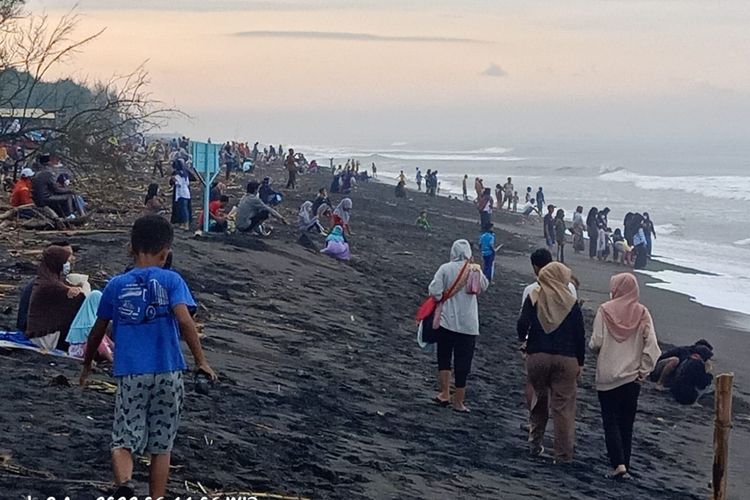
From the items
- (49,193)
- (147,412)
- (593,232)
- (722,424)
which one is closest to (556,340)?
(722,424)

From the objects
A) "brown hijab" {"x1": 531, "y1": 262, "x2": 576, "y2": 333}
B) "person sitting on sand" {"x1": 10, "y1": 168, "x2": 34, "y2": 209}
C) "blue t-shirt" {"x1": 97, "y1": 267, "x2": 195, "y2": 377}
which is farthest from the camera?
"person sitting on sand" {"x1": 10, "y1": 168, "x2": 34, "y2": 209}

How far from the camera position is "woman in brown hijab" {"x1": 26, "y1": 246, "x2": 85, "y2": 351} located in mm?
8867

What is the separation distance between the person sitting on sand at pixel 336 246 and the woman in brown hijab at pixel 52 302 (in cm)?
1148

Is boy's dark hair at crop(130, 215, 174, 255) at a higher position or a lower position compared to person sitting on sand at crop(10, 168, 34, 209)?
higher

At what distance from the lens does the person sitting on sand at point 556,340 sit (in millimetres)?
8414

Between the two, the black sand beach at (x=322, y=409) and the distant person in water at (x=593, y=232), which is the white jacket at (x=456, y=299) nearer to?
the black sand beach at (x=322, y=409)

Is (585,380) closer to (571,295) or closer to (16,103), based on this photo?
(571,295)

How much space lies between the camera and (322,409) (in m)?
9.30

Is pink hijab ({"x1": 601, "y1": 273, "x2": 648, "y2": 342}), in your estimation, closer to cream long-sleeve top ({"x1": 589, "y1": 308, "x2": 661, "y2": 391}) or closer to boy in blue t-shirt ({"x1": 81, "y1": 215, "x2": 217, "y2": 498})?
cream long-sleeve top ({"x1": 589, "y1": 308, "x2": 661, "y2": 391})

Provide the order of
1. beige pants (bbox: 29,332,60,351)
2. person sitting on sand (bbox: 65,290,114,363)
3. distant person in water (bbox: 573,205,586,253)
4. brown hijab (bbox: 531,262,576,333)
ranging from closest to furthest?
brown hijab (bbox: 531,262,576,333) < person sitting on sand (bbox: 65,290,114,363) < beige pants (bbox: 29,332,60,351) < distant person in water (bbox: 573,205,586,253)

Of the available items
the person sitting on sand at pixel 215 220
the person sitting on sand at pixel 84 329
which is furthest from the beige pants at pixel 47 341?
the person sitting on sand at pixel 215 220

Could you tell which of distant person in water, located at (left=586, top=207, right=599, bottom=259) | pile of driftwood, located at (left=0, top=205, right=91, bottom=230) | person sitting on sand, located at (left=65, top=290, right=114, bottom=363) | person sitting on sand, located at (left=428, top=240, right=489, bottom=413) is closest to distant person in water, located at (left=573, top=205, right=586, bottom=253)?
distant person in water, located at (left=586, top=207, right=599, bottom=259)

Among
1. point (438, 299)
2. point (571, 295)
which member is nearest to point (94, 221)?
point (438, 299)

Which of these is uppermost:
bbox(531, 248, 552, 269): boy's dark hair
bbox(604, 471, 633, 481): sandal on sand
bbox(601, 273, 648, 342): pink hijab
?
bbox(531, 248, 552, 269): boy's dark hair
